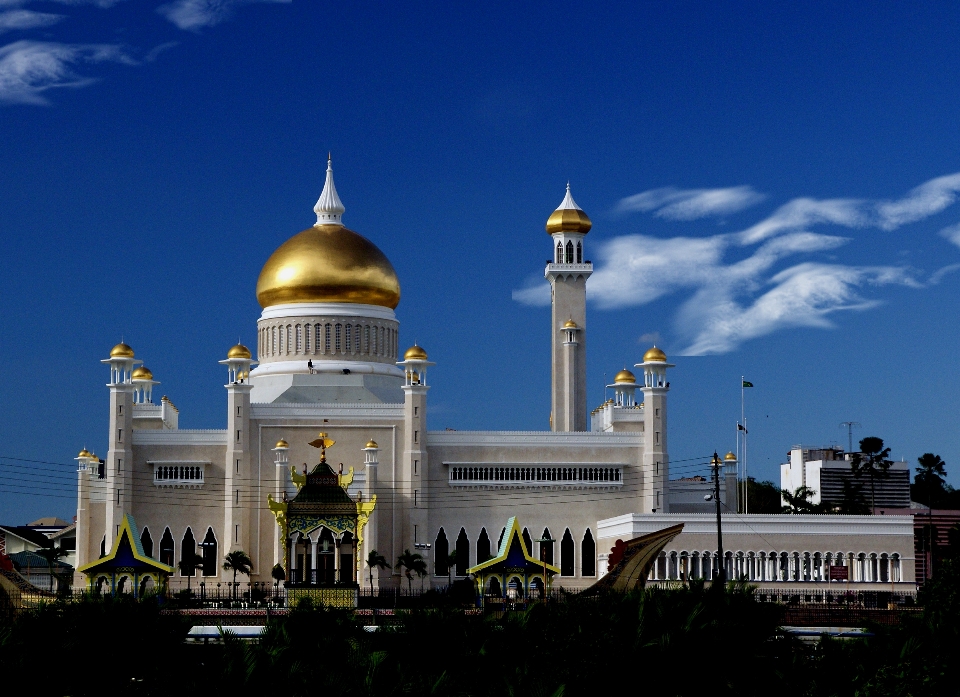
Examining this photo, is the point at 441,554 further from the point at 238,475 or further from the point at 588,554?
the point at 238,475

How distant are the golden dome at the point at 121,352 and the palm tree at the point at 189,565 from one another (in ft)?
32.3

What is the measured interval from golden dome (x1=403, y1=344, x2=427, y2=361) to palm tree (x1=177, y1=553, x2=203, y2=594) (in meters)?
12.9

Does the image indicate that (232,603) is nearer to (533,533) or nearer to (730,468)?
(533,533)

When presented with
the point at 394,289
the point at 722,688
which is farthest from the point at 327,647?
the point at 394,289

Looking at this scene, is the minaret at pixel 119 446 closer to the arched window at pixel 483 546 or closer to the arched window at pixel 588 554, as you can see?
the arched window at pixel 483 546

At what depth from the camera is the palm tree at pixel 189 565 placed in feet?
219

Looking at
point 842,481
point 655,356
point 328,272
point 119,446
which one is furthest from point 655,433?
point 842,481

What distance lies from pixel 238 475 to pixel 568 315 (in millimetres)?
18211

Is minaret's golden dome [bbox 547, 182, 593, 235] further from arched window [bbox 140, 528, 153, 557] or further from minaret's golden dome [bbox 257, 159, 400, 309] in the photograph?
arched window [bbox 140, 528, 153, 557]

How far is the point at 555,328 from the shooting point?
77.6 metres

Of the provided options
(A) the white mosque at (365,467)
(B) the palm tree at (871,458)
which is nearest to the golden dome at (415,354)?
(A) the white mosque at (365,467)

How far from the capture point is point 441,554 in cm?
7075

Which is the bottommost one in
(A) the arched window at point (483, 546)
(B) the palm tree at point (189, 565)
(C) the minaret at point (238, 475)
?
(B) the palm tree at point (189, 565)

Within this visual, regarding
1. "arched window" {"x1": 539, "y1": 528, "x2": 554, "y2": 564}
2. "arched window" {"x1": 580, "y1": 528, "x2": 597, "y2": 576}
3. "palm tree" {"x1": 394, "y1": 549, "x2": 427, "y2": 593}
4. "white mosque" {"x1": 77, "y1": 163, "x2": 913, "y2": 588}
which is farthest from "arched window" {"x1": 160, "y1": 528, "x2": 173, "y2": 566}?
"arched window" {"x1": 580, "y1": 528, "x2": 597, "y2": 576}
